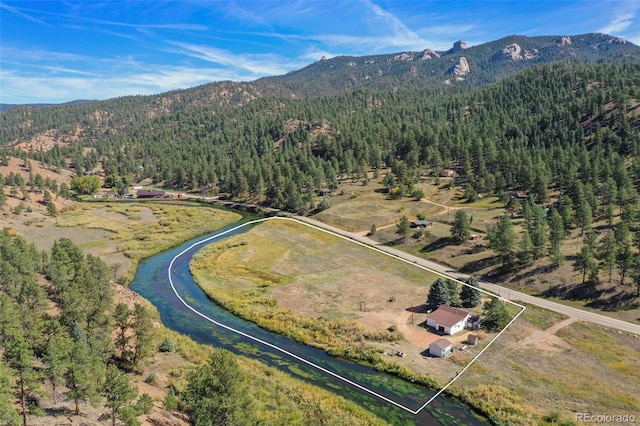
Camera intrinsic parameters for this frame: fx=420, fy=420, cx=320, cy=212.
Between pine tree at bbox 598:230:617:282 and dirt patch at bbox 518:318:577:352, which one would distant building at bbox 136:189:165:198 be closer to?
dirt patch at bbox 518:318:577:352

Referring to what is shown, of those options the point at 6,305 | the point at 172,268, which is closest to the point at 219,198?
the point at 172,268

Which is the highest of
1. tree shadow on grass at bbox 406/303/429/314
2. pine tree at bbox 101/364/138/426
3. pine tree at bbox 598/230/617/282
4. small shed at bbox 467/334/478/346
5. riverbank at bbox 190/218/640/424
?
pine tree at bbox 101/364/138/426

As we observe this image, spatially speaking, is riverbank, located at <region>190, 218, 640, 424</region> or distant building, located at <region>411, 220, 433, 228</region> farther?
distant building, located at <region>411, 220, 433, 228</region>

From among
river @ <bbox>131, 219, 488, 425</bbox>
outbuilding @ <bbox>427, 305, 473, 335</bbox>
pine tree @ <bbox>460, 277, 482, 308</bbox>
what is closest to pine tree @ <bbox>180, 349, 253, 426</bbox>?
river @ <bbox>131, 219, 488, 425</bbox>

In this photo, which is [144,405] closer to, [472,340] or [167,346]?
[167,346]

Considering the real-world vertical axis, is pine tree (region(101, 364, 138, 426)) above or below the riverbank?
above
